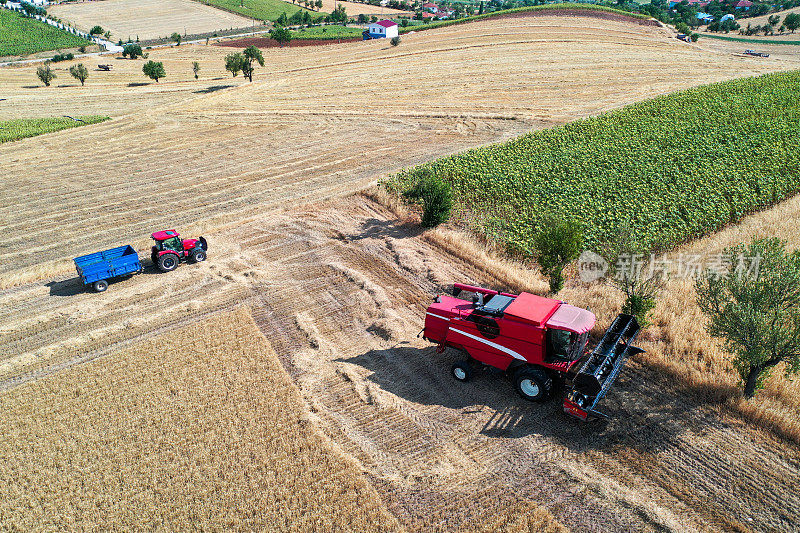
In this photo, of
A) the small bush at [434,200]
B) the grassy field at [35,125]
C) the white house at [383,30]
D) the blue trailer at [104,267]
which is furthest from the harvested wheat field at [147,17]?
the small bush at [434,200]

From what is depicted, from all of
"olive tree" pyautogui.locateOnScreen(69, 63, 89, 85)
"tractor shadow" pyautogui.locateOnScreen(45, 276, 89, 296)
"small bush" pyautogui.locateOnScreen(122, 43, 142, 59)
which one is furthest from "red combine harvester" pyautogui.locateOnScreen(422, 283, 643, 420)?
"small bush" pyautogui.locateOnScreen(122, 43, 142, 59)

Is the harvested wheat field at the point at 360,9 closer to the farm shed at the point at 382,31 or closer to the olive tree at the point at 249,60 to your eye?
the farm shed at the point at 382,31

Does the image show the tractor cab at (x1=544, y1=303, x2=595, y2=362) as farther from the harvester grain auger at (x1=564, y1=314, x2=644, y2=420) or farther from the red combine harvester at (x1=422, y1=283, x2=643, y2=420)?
the harvester grain auger at (x1=564, y1=314, x2=644, y2=420)

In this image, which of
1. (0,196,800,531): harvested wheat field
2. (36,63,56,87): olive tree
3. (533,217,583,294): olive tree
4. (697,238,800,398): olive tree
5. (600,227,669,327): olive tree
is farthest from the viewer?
(36,63,56,87): olive tree

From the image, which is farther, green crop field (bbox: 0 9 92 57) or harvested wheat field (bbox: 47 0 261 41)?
harvested wheat field (bbox: 47 0 261 41)

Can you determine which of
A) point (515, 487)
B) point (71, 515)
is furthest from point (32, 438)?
point (515, 487)

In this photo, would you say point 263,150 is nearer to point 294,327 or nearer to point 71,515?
point 294,327

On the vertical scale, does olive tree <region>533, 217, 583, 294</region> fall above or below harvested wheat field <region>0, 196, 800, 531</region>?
above
